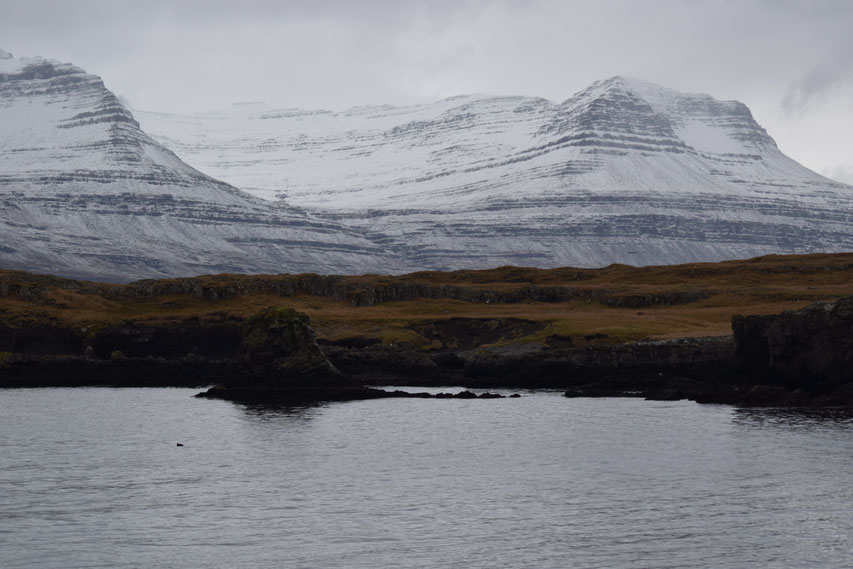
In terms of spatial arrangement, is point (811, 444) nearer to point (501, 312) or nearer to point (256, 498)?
point (256, 498)

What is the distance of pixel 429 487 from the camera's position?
60531 mm

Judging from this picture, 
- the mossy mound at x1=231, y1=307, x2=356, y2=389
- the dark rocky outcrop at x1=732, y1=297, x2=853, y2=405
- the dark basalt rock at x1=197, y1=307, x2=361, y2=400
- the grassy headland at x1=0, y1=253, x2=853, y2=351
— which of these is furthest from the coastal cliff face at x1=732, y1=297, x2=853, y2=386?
the mossy mound at x1=231, y1=307, x2=356, y2=389

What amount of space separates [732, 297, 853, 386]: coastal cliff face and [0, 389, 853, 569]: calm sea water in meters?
7.66

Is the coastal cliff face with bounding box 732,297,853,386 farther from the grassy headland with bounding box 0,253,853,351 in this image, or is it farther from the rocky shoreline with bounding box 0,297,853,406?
the grassy headland with bounding box 0,253,853,351

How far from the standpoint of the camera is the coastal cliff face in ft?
288

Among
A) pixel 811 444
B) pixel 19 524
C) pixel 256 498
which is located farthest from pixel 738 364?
pixel 19 524

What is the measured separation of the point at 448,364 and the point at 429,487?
180 ft

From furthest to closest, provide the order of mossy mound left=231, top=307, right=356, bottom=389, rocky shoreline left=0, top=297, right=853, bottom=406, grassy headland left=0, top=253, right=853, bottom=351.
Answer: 1. grassy headland left=0, top=253, right=853, bottom=351
2. mossy mound left=231, top=307, right=356, bottom=389
3. rocky shoreline left=0, top=297, right=853, bottom=406

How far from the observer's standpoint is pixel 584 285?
163375 mm

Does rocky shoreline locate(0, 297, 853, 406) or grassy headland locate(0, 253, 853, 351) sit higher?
grassy headland locate(0, 253, 853, 351)

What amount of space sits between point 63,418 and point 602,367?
42582mm

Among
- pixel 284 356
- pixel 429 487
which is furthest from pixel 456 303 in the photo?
pixel 429 487

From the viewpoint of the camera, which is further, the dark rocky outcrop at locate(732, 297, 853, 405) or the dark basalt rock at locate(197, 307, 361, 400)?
the dark basalt rock at locate(197, 307, 361, 400)

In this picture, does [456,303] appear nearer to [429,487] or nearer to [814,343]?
[814,343]
